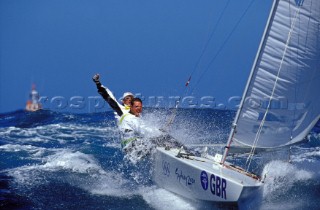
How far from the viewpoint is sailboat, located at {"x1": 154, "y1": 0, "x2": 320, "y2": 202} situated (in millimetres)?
6176

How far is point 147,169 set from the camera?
8195 millimetres

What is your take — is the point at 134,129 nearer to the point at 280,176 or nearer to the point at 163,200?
the point at 163,200

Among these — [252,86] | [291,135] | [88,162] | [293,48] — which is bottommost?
[88,162]

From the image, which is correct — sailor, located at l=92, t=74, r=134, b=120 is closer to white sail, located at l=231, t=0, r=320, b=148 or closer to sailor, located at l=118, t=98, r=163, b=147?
sailor, located at l=118, t=98, r=163, b=147

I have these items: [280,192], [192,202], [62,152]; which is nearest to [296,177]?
[280,192]

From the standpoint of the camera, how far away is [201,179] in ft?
20.3

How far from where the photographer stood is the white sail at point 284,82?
621 centimetres

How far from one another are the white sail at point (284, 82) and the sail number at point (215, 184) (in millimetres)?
895

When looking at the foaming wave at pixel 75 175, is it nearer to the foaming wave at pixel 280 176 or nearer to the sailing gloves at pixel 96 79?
the sailing gloves at pixel 96 79

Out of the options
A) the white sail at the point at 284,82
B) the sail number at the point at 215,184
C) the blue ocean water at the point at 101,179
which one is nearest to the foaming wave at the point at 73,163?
the blue ocean water at the point at 101,179

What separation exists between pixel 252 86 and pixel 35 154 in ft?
22.6

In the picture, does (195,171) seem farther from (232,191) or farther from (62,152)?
(62,152)

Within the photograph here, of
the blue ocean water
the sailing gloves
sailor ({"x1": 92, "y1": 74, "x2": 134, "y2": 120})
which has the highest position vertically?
the sailing gloves

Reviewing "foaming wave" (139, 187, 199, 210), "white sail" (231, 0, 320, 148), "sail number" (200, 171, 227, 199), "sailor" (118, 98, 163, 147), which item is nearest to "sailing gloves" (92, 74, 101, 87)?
"sailor" (118, 98, 163, 147)
